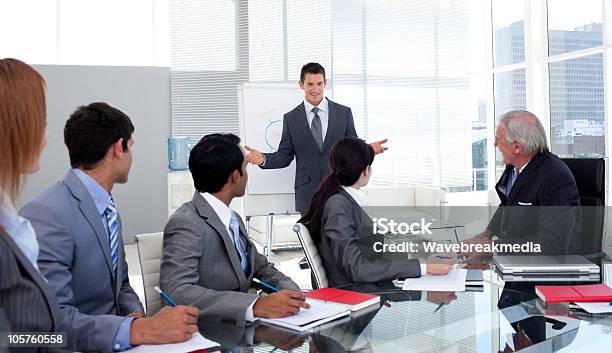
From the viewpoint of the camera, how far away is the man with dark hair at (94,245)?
54.2 inches

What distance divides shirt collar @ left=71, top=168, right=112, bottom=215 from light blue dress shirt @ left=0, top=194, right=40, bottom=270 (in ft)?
1.99

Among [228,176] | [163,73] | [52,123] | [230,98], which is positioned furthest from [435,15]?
[228,176]

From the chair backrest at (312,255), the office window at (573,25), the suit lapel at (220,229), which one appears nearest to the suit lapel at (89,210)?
the suit lapel at (220,229)

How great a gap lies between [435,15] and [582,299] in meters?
6.76

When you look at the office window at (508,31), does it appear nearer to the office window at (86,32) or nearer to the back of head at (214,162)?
the office window at (86,32)

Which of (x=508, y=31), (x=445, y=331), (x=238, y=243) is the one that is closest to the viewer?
(x=445, y=331)

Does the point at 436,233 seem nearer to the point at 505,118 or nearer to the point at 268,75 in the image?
the point at 505,118

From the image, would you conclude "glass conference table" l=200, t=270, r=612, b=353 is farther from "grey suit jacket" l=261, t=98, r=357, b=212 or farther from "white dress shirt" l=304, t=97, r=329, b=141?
"white dress shirt" l=304, t=97, r=329, b=141

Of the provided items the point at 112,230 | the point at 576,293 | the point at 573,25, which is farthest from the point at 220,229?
the point at 573,25

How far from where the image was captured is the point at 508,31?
7047 mm

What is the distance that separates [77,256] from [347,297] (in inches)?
32.1

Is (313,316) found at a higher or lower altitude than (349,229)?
lower

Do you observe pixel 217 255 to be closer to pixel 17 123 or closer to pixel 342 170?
pixel 342 170

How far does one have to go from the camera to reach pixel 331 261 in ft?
7.70
